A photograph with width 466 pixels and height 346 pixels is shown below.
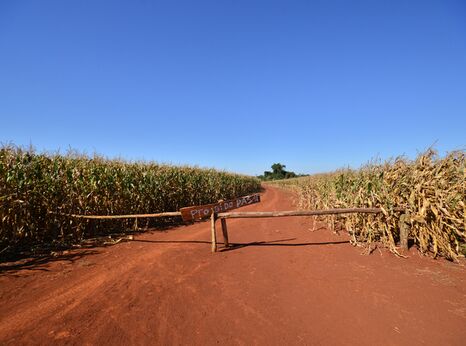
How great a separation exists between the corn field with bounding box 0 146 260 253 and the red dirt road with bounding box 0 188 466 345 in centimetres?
129

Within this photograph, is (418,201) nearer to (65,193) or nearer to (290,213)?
(290,213)

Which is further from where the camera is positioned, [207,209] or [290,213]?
[290,213]

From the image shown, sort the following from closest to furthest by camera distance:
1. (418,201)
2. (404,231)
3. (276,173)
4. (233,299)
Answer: (233,299) → (418,201) → (404,231) → (276,173)

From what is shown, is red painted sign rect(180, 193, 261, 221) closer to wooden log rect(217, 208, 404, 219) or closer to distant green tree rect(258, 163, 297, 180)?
wooden log rect(217, 208, 404, 219)

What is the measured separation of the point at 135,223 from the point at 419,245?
839 cm

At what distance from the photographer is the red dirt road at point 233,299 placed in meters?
3.31

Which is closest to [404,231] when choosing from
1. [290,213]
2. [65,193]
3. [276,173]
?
[290,213]

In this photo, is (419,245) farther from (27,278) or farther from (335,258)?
(27,278)

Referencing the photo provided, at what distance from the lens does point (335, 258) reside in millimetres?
6188

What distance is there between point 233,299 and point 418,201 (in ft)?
16.8

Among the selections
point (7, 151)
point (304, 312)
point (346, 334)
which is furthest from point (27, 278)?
point (346, 334)

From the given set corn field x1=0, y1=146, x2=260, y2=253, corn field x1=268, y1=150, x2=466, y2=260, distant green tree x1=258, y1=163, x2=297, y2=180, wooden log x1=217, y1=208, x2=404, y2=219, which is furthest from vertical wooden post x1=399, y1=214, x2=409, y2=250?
distant green tree x1=258, y1=163, x2=297, y2=180

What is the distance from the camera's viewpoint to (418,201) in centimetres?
631

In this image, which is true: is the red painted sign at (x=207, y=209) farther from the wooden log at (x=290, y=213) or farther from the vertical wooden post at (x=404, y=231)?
the vertical wooden post at (x=404, y=231)
